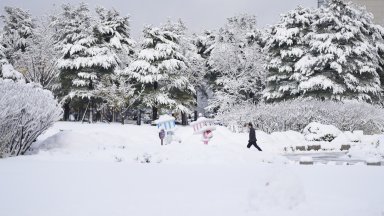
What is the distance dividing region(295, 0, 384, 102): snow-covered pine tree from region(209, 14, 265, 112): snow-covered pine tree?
25.3 feet

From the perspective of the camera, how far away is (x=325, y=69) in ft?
118

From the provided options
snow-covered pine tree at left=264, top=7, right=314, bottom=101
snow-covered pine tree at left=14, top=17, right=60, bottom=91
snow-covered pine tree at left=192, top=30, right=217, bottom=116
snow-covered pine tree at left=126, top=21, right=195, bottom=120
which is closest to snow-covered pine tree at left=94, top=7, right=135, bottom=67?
snow-covered pine tree at left=126, top=21, right=195, bottom=120

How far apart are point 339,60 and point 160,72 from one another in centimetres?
1541

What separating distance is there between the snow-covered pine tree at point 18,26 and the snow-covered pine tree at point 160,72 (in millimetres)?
12071

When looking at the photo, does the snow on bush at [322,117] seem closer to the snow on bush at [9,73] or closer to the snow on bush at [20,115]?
the snow on bush at [20,115]

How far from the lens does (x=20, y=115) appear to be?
1455 cm

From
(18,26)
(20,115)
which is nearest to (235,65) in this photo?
(18,26)

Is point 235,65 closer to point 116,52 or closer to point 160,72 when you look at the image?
point 160,72

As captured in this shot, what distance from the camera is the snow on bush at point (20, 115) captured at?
14227mm

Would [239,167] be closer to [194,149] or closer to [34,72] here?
[194,149]

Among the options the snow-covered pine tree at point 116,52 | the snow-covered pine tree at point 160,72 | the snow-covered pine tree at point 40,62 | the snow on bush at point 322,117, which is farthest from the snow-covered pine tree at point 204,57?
the snow on bush at point 322,117

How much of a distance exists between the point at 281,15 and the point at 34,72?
2342 centimetres

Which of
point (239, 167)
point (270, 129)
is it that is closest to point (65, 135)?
point (239, 167)

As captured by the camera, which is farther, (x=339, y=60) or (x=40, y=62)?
(x=40, y=62)
